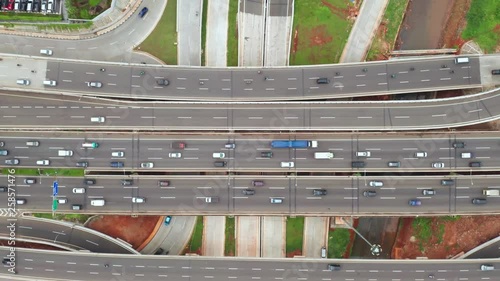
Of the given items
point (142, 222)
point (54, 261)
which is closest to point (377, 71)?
point (142, 222)

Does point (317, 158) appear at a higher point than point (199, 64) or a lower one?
lower

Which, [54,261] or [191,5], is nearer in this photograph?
[54,261]

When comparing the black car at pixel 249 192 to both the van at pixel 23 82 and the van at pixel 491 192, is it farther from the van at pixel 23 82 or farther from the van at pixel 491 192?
the van at pixel 23 82

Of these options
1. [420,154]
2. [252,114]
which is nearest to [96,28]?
[252,114]

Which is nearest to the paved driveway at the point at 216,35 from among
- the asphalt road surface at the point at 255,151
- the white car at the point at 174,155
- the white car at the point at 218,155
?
the asphalt road surface at the point at 255,151

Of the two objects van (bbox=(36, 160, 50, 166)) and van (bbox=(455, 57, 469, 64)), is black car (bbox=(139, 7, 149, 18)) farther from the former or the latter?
van (bbox=(455, 57, 469, 64))

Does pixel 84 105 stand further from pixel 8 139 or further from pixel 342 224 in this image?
pixel 342 224
